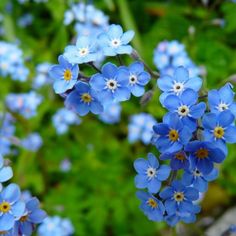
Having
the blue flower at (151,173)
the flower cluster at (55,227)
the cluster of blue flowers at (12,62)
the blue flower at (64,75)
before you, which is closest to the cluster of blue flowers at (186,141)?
the blue flower at (151,173)

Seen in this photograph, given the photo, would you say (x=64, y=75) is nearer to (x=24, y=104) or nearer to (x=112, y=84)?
(x=112, y=84)

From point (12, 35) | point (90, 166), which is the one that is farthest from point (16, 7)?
point (90, 166)

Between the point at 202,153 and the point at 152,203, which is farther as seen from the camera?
the point at 152,203

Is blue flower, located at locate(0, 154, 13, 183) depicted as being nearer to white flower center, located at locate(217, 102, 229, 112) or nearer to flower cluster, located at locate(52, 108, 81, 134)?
white flower center, located at locate(217, 102, 229, 112)

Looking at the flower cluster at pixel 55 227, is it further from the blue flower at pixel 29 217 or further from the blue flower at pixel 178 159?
the blue flower at pixel 178 159

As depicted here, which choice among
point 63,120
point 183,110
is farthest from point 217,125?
point 63,120

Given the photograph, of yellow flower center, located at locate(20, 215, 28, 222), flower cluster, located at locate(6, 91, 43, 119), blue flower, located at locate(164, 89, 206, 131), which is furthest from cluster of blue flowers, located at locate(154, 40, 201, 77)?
yellow flower center, located at locate(20, 215, 28, 222)
